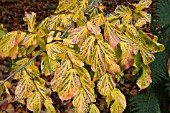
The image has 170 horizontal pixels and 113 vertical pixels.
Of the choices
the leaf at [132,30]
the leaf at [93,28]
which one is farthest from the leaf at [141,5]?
the leaf at [93,28]

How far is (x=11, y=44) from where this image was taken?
3.10 feet

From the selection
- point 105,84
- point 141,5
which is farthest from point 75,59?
point 141,5

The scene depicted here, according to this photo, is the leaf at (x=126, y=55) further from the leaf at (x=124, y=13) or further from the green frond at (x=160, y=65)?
the green frond at (x=160, y=65)

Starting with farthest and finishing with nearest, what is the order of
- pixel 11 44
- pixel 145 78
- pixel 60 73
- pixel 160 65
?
pixel 160 65, pixel 145 78, pixel 11 44, pixel 60 73

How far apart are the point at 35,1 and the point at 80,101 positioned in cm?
598

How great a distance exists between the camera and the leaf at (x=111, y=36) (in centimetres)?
91

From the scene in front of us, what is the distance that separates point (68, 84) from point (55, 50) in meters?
0.10

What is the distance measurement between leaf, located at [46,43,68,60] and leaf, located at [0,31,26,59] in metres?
0.11

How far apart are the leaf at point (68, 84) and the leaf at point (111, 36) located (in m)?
0.14

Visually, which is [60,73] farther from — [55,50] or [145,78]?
[145,78]

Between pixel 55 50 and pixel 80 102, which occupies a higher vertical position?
pixel 55 50

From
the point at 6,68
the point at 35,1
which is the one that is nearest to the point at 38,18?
the point at 35,1


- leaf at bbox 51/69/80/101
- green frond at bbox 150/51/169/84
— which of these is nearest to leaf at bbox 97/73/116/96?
leaf at bbox 51/69/80/101

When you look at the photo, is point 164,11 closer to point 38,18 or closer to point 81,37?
point 81,37
